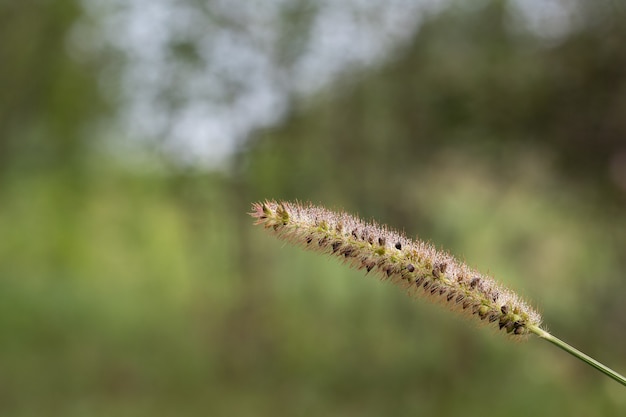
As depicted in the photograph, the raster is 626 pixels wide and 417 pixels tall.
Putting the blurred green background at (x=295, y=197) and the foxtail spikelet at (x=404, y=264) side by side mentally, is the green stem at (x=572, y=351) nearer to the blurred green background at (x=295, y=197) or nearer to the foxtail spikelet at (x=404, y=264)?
the foxtail spikelet at (x=404, y=264)

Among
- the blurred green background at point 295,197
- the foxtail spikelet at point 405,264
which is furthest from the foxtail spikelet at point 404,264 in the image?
the blurred green background at point 295,197

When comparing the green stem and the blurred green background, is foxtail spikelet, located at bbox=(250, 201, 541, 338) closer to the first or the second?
the green stem

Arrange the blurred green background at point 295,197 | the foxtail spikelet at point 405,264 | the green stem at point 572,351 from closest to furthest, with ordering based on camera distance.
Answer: the green stem at point 572,351, the foxtail spikelet at point 405,264, the blurred green background at point 295,197

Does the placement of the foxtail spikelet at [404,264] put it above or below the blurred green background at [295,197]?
below

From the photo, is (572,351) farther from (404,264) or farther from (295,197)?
(295,197)

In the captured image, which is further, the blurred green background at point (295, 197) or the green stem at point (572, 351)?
the blurred green background at point (295, 197)

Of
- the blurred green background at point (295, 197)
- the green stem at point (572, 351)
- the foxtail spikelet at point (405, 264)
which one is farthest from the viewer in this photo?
the blurred green background at point (295, 197)

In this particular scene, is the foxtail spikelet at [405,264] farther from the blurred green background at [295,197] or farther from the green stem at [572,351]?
the blurred green background at [295,197]
